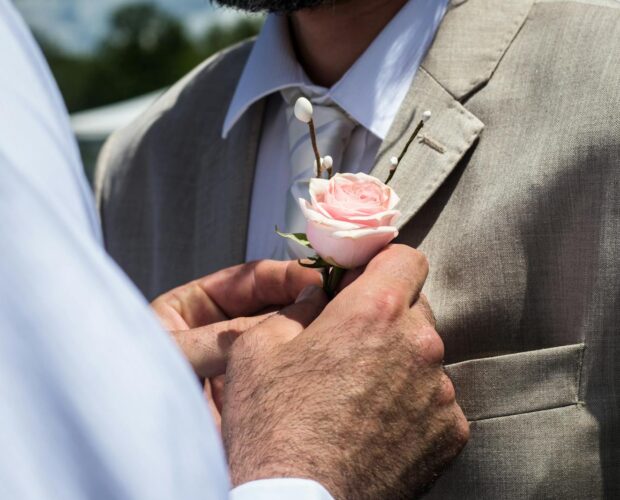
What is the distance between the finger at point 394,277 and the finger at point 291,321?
0.33 ft

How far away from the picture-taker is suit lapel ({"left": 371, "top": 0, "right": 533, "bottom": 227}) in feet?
5.38

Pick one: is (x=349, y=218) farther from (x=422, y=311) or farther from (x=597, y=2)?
(x=597, y=2)

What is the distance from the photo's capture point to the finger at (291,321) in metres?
1.34

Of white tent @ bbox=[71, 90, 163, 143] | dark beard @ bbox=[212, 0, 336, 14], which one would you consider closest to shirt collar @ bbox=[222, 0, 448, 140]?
dark beard @ bbox=[212, 0, 336, 14]

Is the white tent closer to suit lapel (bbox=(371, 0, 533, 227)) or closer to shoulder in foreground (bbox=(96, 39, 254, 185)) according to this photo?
shoulder in foreground (bbox=(96, 39, 254, 185))

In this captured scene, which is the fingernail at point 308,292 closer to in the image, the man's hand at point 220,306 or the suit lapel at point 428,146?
the man's hand at point 220,306

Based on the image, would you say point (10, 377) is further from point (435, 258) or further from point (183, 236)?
point (183, 236)

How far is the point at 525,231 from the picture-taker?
1.58 meters

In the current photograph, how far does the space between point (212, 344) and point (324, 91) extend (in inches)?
26.5

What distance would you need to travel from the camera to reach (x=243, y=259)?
6.56ft

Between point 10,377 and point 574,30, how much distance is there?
1349 millimetres

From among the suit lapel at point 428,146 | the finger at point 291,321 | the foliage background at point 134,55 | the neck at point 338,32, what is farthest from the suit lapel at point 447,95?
the foliage background at point 134,55

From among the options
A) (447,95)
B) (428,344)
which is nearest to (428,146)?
(447,95)

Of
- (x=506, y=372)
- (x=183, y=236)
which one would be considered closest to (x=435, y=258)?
(x=506, y=372)
